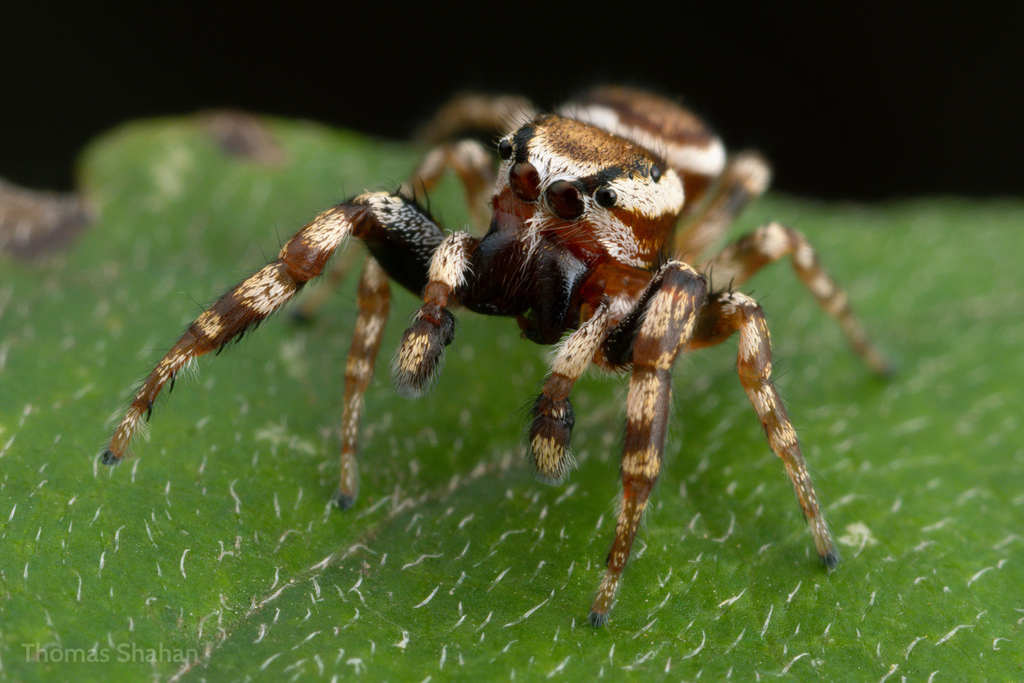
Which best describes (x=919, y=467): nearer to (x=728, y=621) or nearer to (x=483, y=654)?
(x=728, y=621)

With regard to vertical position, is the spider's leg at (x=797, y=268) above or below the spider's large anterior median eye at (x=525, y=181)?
below

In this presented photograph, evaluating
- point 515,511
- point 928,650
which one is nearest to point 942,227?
point 928,650

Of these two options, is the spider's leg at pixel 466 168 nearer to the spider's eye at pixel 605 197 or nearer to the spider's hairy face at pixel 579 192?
the spider's hairy face at pixel 579 192

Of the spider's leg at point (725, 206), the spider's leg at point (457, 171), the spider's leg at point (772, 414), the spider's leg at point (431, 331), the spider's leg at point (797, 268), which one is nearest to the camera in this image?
the spider's leg at point (431, 331)

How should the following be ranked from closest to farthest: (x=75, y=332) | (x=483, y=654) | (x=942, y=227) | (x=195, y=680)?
(x=195, y=680)
(x=483, y=654)
(x=75, y=332)
(x=942, y=227)

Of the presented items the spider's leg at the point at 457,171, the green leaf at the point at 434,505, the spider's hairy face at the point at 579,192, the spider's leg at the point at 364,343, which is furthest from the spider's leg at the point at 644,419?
the spider's leg at the point at 457,171
